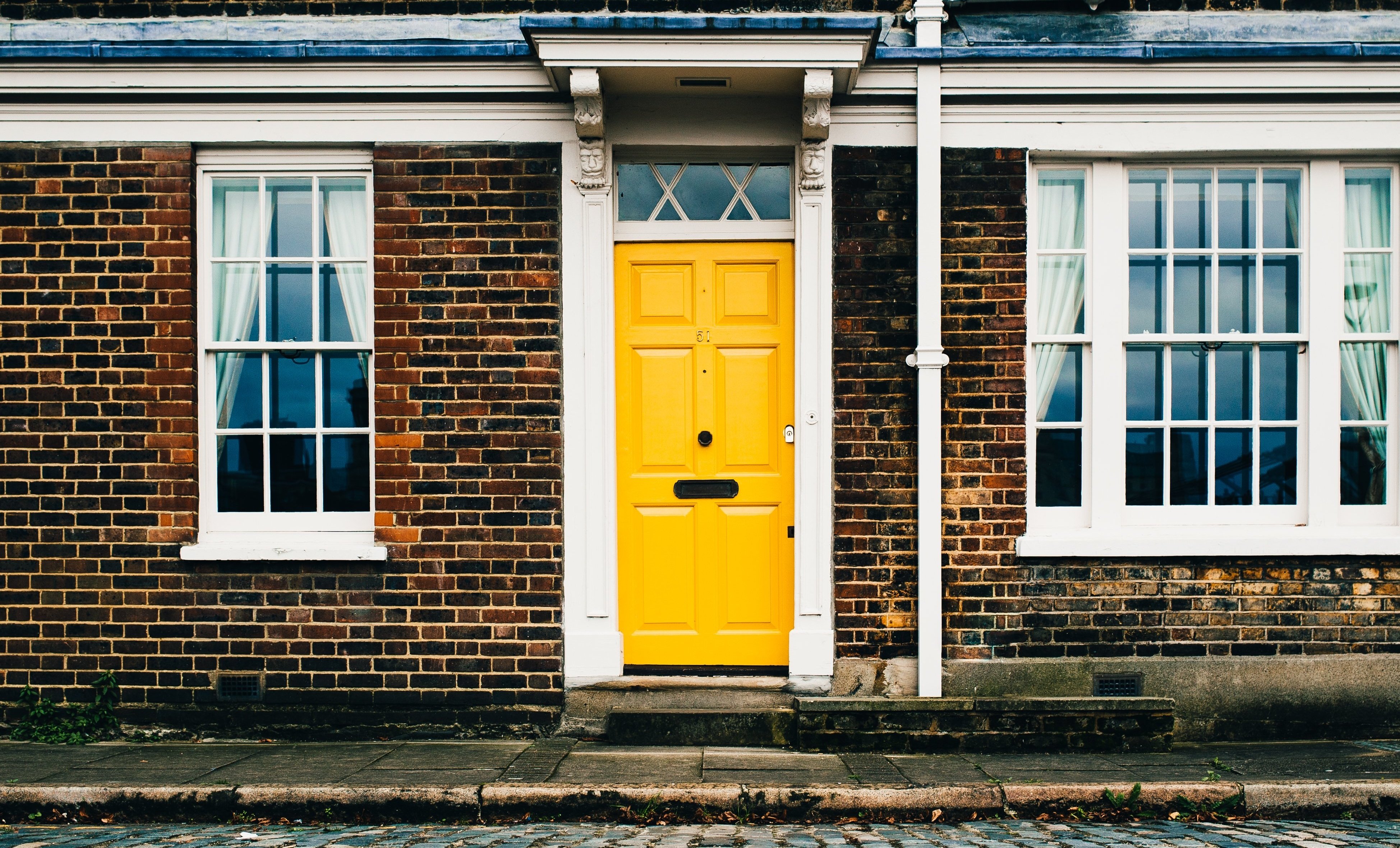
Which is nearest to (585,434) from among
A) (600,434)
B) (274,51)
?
(600,434)

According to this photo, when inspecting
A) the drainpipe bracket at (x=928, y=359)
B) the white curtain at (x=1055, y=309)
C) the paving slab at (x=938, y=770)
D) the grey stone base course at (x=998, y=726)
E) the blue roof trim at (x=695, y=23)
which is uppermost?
the blue roof trim at (x=695, y=23)

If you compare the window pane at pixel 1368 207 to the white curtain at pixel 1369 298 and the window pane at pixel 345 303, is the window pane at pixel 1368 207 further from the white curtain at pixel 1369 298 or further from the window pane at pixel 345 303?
the window pane at pixel 345 303

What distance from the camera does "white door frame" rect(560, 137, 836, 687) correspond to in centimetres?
540

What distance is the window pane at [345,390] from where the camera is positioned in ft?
18.3

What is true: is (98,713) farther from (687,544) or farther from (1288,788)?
(1288,788)

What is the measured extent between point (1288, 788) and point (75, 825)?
5430 millimetres

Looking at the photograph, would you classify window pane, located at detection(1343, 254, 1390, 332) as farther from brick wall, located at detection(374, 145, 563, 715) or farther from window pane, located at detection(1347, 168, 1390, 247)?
brick wall, located at detection(374, 145, 563, 715)

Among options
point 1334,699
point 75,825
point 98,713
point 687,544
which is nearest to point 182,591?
point 98,713

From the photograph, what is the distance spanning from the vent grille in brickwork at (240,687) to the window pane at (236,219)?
2344 mm

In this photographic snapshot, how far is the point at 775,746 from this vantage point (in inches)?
205

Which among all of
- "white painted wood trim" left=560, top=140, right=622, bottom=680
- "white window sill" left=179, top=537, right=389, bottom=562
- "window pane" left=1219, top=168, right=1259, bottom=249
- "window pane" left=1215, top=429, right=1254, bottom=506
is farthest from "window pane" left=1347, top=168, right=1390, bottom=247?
"white window sill" left=179, top=537, right=389, bottom=562

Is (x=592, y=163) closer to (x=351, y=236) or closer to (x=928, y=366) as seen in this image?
(x=351, y=236)

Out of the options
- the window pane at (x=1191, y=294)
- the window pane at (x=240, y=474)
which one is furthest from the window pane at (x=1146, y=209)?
the window pane at (x=240, y=474)

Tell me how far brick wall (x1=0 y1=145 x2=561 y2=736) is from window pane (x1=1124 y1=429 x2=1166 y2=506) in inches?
127
